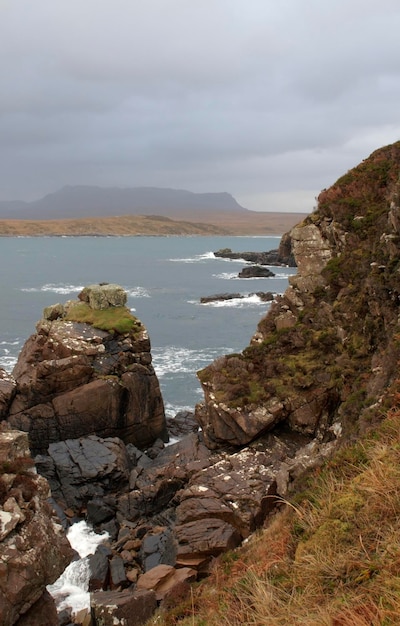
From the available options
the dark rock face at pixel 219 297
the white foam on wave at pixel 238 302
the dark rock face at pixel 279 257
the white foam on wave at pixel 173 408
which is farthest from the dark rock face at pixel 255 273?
the white foam on wave at pixel 173 408

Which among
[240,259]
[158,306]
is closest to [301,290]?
[158,306]

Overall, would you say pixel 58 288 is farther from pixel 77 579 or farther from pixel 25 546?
pixel 25 546

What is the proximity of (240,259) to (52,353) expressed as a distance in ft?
409

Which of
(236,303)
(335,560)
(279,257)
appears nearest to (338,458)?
(335,560)

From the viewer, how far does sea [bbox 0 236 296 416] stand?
43.3 meters

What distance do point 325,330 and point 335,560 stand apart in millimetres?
17571

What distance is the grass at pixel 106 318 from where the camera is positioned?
3216 cm

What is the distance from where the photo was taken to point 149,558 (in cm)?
1733

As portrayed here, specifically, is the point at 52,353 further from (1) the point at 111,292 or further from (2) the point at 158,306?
(2) the point at 158,306

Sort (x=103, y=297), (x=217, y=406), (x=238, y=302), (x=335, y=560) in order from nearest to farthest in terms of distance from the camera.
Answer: (x=335, y=560) → (x=217, y=406) → (x=103, y=297) → (x=238, y=302)

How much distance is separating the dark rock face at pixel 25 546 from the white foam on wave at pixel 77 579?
4.98 meters

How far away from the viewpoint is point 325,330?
78.2 ft

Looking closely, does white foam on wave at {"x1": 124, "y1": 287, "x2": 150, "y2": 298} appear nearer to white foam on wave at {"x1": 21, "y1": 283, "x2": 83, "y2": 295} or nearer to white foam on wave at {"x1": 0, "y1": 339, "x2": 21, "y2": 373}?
white foam on wave at {"x1": 21, "y1": 283, "x2": 83, "y2": 295}

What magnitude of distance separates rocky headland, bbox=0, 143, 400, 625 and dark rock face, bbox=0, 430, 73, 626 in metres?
0.30
